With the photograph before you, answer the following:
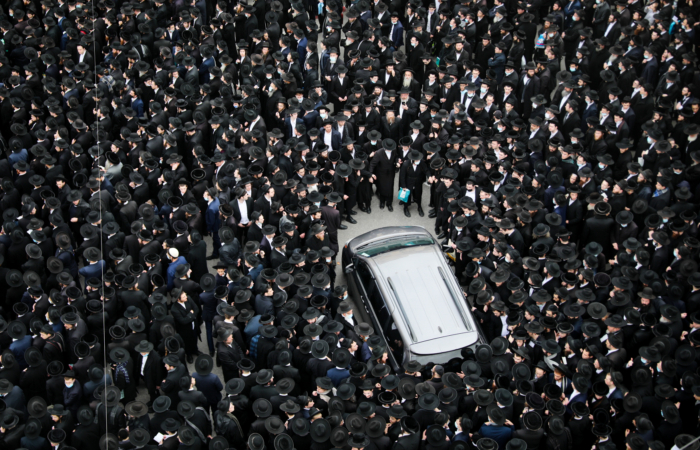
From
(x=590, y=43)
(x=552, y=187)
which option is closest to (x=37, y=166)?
(x=552, y=187)

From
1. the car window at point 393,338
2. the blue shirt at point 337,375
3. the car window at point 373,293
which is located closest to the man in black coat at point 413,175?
the car window at point 373,293

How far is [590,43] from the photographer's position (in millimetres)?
17047

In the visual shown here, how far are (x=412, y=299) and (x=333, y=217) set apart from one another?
2661 mm

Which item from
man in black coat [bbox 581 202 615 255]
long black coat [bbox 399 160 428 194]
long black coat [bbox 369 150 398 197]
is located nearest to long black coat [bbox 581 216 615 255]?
man in black coat [bbox 581 202 615 255]

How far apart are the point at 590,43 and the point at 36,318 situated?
13562 mm

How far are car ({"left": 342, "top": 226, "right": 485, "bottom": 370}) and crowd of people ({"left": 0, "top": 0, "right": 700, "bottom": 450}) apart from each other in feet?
0.89

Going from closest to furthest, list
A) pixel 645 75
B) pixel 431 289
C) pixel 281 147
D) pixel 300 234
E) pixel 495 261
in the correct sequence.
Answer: pixel 431 289, pixel 495 261, pixel 300 234, pixel 281 147, pixel 645 75

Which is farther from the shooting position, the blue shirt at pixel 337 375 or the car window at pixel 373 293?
the car window at pixel 373 293

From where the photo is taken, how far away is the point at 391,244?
39.1 ft

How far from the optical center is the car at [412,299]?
1037 cm

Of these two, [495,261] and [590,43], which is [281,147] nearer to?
[495,261]

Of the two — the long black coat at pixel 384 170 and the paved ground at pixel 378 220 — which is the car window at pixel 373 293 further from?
the long black coat at pixel 384 170

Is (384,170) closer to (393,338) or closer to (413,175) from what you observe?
(413,175)

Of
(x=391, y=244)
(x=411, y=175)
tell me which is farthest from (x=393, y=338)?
(x=411, y=175)
